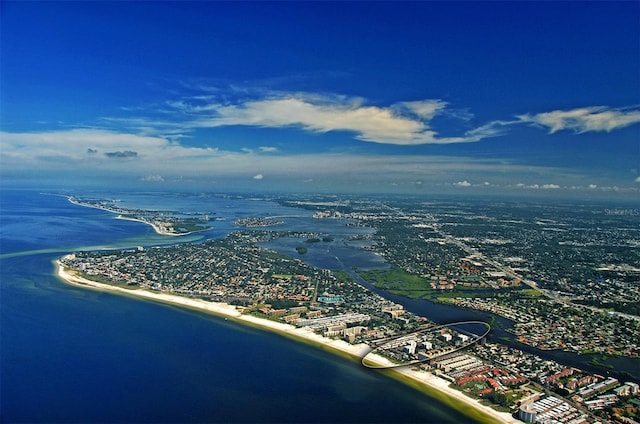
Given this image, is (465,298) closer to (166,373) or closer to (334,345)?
(334,345)

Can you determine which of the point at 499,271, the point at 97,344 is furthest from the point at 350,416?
the point at 499,271

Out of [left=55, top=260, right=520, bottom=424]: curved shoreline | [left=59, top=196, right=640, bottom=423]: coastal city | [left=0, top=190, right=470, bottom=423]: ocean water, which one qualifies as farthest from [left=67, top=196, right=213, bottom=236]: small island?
[left=0, top=190, right=470, bottom=423]: ocean water

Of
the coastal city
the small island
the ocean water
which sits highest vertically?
the small island

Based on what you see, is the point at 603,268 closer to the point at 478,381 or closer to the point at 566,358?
the point at 566,358

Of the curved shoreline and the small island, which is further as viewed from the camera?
the small island

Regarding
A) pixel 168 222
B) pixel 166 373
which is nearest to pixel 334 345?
pixel 166 373

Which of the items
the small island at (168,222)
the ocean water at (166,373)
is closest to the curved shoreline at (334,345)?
the ocean water at (166,373)

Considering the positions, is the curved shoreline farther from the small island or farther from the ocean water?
the small island
